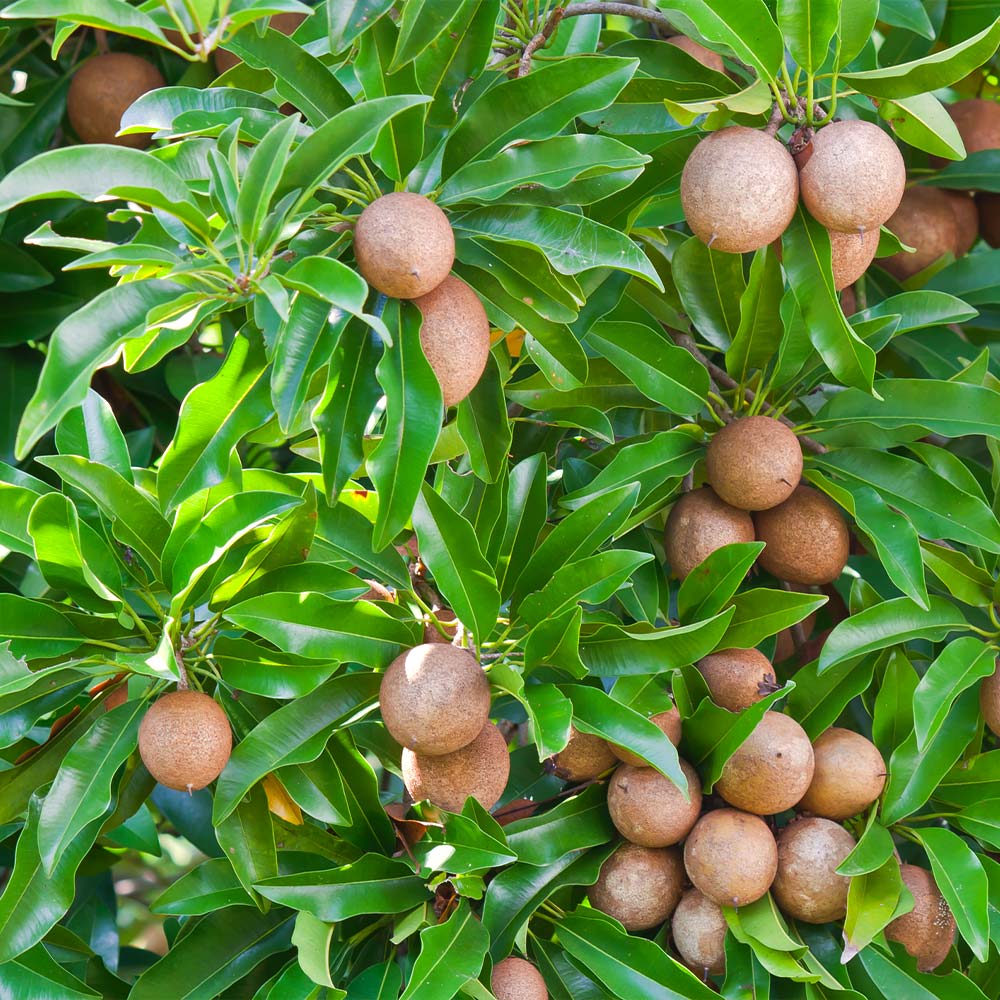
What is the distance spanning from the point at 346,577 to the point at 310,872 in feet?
1.09

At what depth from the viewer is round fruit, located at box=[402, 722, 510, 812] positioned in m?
1.51

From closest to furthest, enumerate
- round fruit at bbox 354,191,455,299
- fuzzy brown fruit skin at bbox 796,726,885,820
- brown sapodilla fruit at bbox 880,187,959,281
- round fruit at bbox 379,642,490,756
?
1. round fruit at bbox 354,191,455,299
2. round fruit at bbox 379,642,490,756
3. fuzzy brown fruit skin at bbox 796,726,885,820
4. brown sapodilla fruit at bbox 880,187,959,281

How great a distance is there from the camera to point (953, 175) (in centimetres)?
215

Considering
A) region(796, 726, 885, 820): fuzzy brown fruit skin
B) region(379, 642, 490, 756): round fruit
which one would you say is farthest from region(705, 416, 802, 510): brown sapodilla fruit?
region(379, 642, 490, 756): round fruit

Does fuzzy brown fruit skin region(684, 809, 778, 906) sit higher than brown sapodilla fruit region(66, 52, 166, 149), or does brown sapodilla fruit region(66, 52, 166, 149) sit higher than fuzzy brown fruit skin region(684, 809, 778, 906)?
brown sapodilla fruit region(66, 52, 166, 149)

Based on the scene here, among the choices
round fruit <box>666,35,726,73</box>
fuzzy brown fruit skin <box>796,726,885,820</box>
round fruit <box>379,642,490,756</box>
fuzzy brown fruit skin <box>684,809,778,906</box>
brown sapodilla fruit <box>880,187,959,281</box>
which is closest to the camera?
round fruit <box>379,642,490,756</box>

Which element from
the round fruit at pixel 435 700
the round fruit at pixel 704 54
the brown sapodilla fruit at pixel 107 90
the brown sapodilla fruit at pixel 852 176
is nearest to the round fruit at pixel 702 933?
the round fruit at pixel 435 700

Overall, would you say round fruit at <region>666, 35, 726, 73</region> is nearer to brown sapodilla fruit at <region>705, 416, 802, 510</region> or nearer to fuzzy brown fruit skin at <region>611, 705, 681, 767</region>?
brown sapodilla fruit at <region>705, 416, 802, 510</region>

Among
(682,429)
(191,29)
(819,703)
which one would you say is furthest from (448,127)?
(819,703)

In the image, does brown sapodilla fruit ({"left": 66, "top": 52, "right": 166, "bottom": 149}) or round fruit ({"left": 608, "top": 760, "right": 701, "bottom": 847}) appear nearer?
round fruit ({"left": 608, "top": 760, "right": 701, "bottom": 847})

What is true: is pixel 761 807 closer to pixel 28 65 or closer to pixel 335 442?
pixel 335 442

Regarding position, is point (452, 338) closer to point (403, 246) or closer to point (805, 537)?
point (403, 246)

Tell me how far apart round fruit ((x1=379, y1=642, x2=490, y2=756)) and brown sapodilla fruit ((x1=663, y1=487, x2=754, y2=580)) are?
14.8 inches

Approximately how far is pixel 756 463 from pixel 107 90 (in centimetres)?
134
